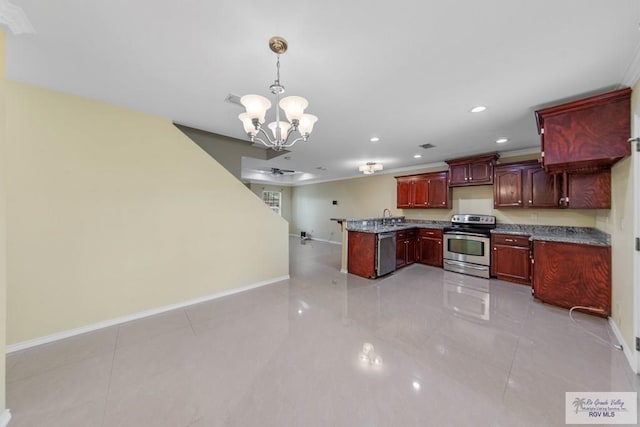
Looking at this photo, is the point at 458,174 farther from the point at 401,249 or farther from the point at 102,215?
the point at 102,215

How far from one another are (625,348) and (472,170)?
11.5ft

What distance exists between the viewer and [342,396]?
1.58 m

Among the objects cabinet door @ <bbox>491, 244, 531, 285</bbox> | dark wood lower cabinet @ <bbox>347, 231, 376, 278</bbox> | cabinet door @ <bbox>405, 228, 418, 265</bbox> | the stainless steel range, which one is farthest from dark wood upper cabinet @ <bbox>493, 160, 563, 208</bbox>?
dark wood lower cabinet @ <bbox>347, 231, 376, 278</bbox>

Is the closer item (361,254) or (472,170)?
(361,254)

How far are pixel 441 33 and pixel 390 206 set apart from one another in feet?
17.8

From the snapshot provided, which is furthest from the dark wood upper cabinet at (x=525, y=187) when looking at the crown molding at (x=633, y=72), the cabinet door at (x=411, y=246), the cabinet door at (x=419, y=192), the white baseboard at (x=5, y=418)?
the white baseboard at (x=5, y=418)

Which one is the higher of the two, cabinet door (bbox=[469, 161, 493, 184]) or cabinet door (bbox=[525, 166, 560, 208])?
cabinet door (bbox=[469, 161, 493, 184])

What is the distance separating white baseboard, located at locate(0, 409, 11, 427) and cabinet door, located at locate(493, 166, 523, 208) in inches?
255

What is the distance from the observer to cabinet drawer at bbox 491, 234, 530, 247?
153 inches

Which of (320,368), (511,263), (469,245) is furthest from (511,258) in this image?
(320,368)

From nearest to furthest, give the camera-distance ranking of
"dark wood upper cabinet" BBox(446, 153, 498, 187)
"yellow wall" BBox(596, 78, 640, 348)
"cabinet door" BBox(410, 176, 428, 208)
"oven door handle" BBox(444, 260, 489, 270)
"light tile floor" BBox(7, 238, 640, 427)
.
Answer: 1. "light tile floor" BBox(7, 238, 640, 427)
2. "yellow wall" BBox(596, 78, 640, 348)
3. "oven door handle" BBox(444, 260, 489, 270)
4. "dark wood upper cabinet" BBox(446, 153, 498, 187)
5. "cabinet door" BBox(410, 176, 428, 208)

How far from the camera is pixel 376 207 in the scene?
708 cm

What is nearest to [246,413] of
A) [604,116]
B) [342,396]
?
[342,396]
